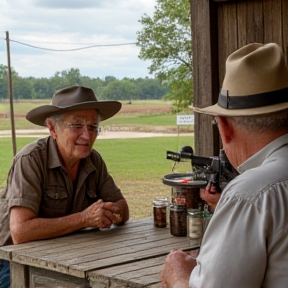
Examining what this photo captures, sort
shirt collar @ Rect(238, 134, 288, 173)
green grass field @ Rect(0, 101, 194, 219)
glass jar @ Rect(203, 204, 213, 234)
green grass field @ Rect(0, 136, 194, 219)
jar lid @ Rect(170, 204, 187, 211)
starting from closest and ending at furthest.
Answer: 1. shirt collar @ Rect(238, 134, 288, 173)
2. glass jar @ Rect(203, 204, 213, 234)
3. jar lid @ Rect(170, 204, 187, 211)
4. green grass field @ Rect(0, 136, 194, 219)
5. green grass field @ Rect(0, 101, 194, 219)

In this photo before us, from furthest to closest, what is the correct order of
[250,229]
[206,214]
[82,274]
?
1. [206,214]
2. [82,274]
3. [250,229]

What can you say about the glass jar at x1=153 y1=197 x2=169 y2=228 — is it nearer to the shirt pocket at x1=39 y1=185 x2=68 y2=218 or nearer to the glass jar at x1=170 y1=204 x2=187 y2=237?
the glass jar at x1=170 y1=204 x2=187 y2=237

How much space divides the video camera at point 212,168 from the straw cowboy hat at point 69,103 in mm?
546

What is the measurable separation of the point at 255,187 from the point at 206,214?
4.50 feet

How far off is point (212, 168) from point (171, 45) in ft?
37.8

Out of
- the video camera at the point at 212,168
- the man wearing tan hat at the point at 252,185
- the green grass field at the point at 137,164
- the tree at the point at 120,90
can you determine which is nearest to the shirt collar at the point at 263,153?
the man wearing tan hat at the point at 252,185

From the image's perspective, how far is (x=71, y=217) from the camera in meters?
3.03

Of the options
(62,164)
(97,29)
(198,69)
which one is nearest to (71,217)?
(62,164)

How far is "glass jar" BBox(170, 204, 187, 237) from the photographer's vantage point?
297 centimetres

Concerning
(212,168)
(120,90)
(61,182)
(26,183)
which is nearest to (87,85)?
(120,90)

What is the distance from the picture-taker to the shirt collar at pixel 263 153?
1.65m

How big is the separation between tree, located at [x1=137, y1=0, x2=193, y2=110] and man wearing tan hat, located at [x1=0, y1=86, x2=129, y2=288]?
10582 millimetres

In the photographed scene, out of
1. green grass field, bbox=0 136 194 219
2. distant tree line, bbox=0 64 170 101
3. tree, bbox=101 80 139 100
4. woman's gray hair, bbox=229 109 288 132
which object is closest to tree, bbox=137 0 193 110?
green grass field, bbox=0 136 194 219

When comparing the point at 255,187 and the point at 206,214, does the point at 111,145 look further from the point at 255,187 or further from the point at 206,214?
the point at 255,187
